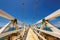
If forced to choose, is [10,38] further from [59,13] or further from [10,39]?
[59,13]

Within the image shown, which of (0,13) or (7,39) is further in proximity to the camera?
(7,39)

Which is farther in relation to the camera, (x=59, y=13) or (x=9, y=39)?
(x=9, y=39)

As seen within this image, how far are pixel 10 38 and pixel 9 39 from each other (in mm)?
30

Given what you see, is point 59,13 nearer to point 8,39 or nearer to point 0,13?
point 0,13

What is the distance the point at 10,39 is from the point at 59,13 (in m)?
1.31

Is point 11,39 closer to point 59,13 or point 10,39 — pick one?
point 10,39

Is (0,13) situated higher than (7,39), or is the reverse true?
(0,13)

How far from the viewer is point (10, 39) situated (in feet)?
7.28

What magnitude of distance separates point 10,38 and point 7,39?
74mm

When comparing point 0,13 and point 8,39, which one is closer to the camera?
point 0,13

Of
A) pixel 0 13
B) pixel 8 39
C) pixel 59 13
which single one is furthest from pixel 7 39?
pixel 59 13

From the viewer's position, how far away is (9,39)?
2.22 metres

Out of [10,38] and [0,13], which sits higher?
[0,13]

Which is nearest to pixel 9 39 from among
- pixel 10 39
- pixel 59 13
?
pixel 10 39
